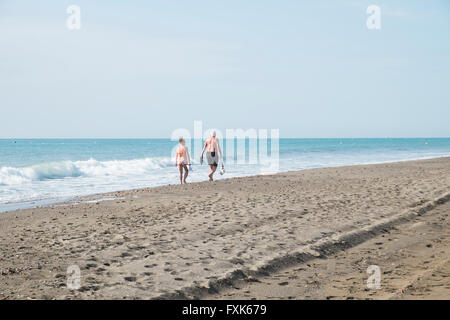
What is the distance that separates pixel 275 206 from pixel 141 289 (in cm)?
571

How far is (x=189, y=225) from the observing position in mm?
8227

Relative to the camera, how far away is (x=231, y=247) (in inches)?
267

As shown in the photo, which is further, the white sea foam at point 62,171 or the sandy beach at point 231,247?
the white sea foam at point 62,171

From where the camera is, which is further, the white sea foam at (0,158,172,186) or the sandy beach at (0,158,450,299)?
the white sea foam at (0,158,172,186)

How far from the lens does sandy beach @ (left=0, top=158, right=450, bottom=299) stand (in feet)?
16.8

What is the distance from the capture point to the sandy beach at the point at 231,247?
5.12 m

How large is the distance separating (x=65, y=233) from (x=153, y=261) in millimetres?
2505

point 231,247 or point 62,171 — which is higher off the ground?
point 62,171

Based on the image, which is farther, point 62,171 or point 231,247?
point 62,171
